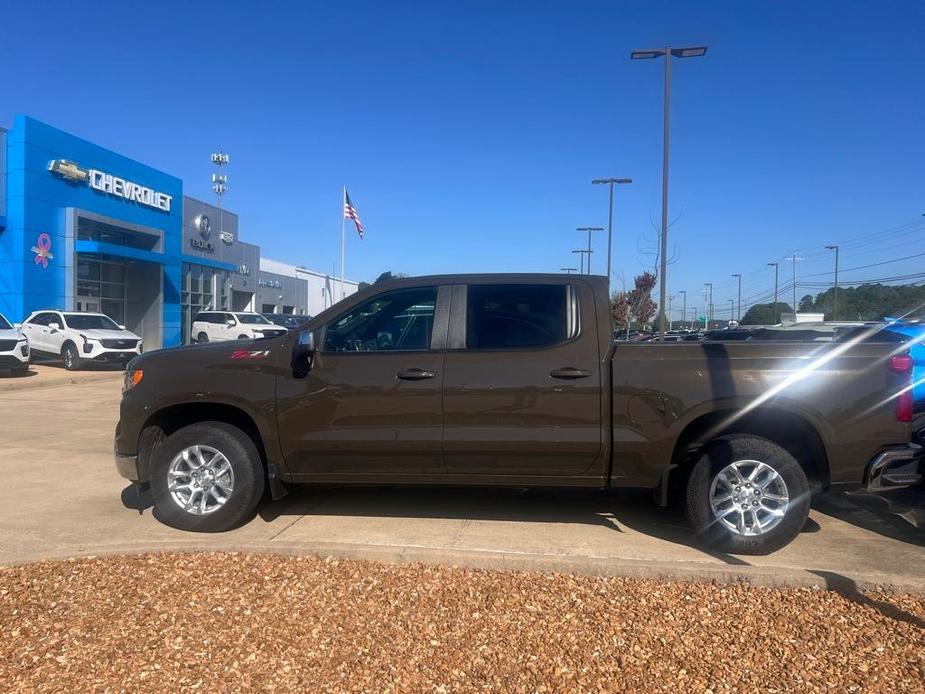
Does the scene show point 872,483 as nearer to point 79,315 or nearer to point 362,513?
point 362,513

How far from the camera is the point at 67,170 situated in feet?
79.0

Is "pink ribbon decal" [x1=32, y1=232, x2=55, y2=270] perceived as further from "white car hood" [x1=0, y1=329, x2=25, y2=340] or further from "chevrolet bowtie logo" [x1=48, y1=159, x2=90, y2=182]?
"white car hood" [x1=0, y1=329, x2=25, y2=340]

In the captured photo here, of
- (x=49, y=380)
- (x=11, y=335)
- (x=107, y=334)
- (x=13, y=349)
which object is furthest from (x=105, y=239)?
(x=49, y=380)

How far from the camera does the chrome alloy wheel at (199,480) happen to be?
16.6ft

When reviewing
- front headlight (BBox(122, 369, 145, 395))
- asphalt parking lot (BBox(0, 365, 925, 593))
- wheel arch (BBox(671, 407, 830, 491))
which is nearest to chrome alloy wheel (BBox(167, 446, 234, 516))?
asphalt parking lot (BBox(0, 365, 925, 593))

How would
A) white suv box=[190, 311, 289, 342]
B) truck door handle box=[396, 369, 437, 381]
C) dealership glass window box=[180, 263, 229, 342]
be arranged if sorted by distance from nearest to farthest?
1. truck door handle box=[396, 369, 437, 381]
2. white suv box=[190, 311, 289, 342]
3. dealership glass window box=[180, 263, 229, 342]

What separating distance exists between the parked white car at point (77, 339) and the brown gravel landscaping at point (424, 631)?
1680 cm

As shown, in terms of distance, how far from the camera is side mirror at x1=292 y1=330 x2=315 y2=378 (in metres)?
4.86

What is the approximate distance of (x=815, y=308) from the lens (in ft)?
213

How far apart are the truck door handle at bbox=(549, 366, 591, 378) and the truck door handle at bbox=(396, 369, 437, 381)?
0.82m

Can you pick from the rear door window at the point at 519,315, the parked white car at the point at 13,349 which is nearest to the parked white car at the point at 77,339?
the parked white car at the point at 13,349

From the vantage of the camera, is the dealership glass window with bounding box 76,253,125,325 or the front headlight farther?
the dealership glass window with bounding box 76,253,125,325

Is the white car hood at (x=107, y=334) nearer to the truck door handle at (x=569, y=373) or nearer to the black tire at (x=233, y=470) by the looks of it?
the black tire at (x=233, y=470)

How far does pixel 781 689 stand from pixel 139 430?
436cm
